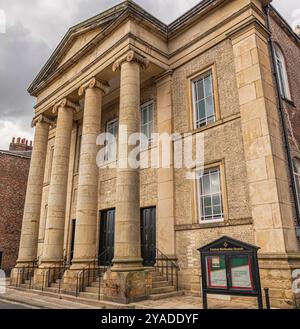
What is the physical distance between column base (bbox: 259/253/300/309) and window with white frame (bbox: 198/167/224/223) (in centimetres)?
227

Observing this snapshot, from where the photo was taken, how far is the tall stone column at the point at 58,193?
12969 millimetres

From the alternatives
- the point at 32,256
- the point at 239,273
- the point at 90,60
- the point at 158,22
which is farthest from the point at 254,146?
the point at 32,256

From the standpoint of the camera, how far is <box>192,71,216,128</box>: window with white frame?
37.9 ft

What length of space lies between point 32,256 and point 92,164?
612 cm

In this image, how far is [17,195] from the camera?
22.7 metres

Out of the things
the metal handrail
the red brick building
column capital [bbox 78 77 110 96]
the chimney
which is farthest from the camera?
the chimney

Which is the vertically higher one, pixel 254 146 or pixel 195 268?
pixel 254 146

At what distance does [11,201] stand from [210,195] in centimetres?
1690

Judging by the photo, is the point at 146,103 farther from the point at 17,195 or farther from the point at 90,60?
the point at 17,195

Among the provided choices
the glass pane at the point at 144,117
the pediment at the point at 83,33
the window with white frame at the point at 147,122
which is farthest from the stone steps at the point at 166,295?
the pediment at the point at 83,33

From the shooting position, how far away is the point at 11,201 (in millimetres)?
22203

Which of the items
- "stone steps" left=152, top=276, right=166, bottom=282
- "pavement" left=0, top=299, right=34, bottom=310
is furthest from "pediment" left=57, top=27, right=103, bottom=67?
"pavement" left=0, top=299, right=34, bottom=310

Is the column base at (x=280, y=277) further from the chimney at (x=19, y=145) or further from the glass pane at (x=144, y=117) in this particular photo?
the chimney at (x=19, y=145)

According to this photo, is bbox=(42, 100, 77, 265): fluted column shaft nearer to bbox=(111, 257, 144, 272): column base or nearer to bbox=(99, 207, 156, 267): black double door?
bbox=(99, 207, 156, 267): black double door
